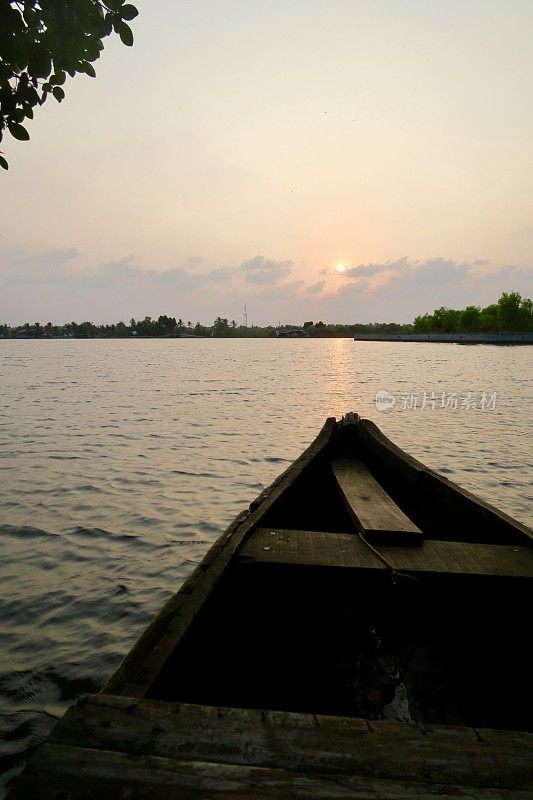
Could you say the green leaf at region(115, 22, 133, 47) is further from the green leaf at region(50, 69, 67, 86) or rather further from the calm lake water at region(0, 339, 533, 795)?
the calm lake water at region(0, 339, 533, 795)

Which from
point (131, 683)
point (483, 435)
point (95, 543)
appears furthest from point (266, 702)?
point (483, 435)

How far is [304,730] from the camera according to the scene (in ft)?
6.30

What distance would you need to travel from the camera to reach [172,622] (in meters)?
2.67

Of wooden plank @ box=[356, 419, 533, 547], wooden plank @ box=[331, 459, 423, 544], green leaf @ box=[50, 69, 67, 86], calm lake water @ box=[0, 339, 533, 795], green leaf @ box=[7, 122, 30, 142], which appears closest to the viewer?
green leaf @ box=[7, 122, 30, 142]

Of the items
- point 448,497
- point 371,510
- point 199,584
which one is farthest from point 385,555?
Result: point 448,497

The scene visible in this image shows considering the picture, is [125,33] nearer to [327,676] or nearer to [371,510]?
[371,510]

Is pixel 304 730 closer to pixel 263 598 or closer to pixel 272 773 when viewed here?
pixel 272 773

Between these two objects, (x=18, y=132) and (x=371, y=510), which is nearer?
(x=18, y=132)

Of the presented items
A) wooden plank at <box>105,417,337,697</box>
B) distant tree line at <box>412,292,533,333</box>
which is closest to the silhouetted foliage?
wooden plank at <box>105,417,337,697</box>

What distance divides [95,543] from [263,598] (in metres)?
4.52

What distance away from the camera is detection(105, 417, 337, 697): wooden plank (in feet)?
7.30

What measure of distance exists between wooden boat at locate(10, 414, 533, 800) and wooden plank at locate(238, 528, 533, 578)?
0.06 feet

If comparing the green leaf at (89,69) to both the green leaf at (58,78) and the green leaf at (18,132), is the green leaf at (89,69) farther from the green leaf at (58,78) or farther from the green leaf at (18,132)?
the green leaf at (18,132)

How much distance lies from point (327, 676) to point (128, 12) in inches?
189
